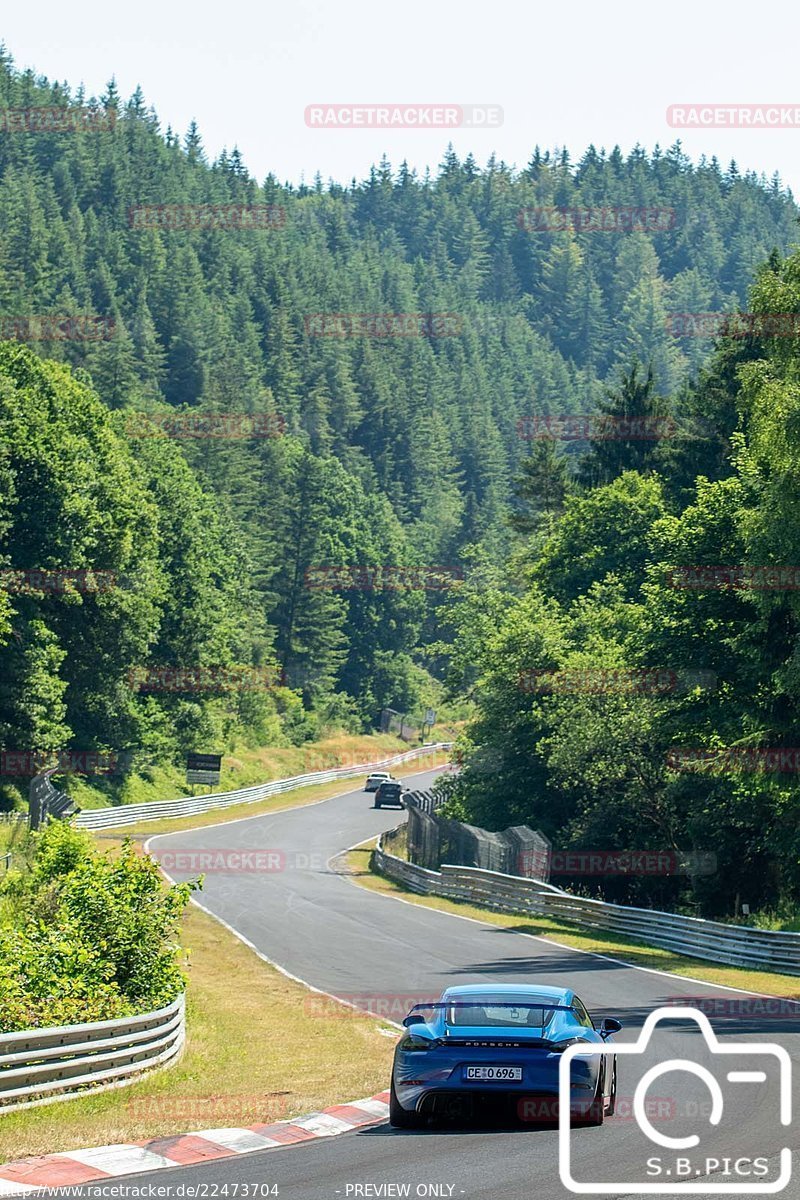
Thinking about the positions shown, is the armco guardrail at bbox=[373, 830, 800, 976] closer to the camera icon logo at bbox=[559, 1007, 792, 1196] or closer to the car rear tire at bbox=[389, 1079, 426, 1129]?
the camera icon logo at bbox=[559, 1007, 792, 1196]

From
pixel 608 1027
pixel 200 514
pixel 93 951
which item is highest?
pixel 200 514

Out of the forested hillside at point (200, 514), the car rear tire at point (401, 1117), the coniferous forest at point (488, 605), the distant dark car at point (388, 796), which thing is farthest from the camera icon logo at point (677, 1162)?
the distant dark car at point (388, 796)

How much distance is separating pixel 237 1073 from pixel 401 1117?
580 cm

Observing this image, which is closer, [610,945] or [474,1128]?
[474,1128]

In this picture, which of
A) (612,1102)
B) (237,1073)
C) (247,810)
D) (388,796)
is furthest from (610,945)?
(388,796)

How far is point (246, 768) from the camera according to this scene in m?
95.2

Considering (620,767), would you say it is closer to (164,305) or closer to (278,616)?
(278,616)

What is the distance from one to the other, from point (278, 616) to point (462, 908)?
3401 inches

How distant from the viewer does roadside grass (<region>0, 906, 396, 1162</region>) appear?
13.5 metres

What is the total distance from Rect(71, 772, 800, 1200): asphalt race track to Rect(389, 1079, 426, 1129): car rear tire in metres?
0.13

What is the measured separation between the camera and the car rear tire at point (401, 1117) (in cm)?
1288

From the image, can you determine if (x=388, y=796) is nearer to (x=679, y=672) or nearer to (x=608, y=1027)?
(x=679, y=672)

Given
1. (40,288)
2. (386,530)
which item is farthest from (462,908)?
(40,288)

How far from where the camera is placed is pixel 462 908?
45.4 meters
